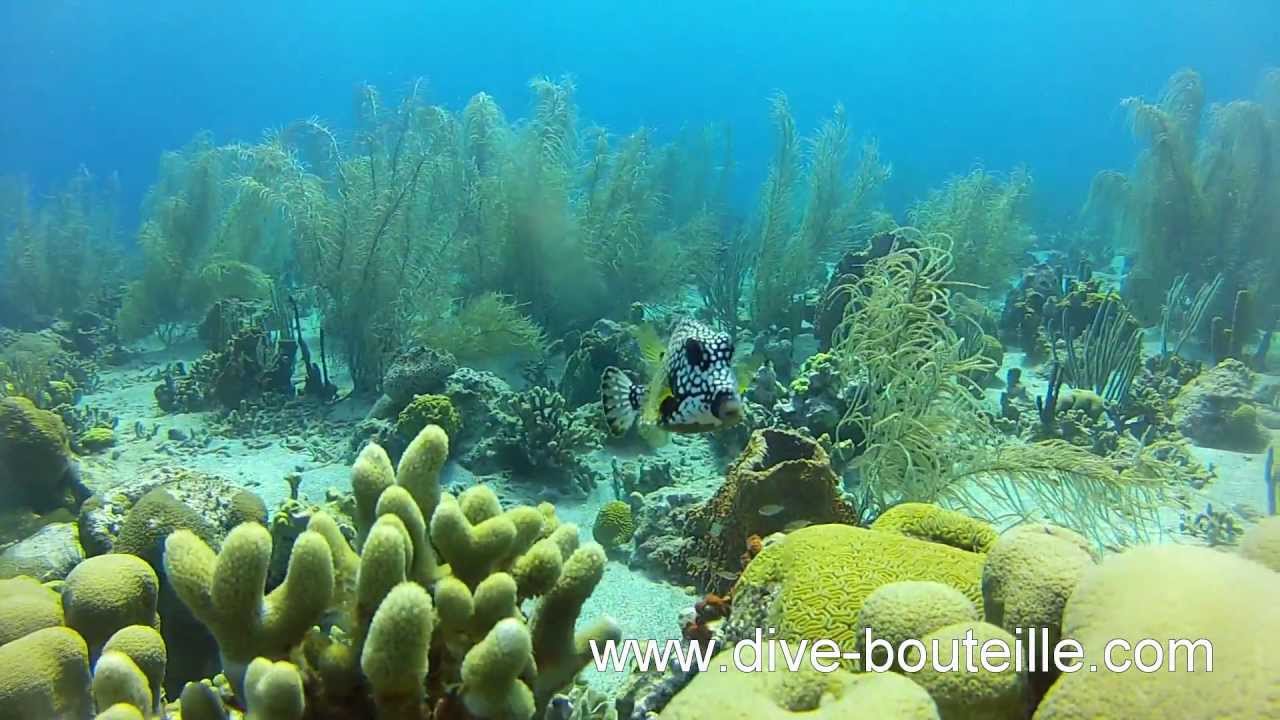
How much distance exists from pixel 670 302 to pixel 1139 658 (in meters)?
11.3

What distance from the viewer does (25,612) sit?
296 centimetres

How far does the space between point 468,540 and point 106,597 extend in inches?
72.7

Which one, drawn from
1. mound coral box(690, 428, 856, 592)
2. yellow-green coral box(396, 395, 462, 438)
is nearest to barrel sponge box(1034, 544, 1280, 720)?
mound coral box(690, 428, 856, 592)

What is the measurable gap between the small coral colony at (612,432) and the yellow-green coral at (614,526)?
0.09 ft

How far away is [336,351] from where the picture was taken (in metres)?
9.81

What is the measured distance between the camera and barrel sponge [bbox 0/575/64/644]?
2.93 metres

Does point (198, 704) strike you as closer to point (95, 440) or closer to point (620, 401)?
point (620, 401)

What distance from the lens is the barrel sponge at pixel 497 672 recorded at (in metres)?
2.05

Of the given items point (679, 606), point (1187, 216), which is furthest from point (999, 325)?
point (679, 606)

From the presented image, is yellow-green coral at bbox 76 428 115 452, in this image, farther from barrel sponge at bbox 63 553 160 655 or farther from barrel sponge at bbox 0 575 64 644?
barrel sponge at bbox 63 553 160 655

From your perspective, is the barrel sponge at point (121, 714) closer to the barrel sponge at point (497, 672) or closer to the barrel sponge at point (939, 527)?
the barrel sponge at point (497, 672)

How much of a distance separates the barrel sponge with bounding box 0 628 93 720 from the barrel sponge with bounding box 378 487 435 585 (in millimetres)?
1403

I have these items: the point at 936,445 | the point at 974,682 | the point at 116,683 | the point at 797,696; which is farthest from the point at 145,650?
the point at 936,445

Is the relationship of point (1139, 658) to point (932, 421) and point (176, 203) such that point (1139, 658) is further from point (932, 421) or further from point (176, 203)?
point (176, 203)
